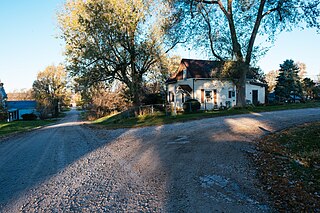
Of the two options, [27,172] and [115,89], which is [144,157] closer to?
[27,172]

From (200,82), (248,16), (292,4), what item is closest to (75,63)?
(200,82)

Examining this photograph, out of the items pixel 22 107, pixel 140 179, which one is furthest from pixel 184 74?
pixel 22 107

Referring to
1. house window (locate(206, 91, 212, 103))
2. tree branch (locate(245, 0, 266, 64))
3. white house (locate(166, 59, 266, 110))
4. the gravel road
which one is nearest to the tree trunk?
tree branch (locate(245, 0, 266, 64))

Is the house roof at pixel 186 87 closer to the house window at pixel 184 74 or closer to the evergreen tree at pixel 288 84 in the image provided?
the house window at pixel 184 74

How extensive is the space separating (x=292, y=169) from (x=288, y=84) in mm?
30733

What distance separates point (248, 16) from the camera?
1870 cm

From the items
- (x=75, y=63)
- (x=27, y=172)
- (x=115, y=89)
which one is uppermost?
(x=75, y=63)

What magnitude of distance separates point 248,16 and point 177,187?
18.6 meters

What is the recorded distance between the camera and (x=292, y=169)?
489 cm

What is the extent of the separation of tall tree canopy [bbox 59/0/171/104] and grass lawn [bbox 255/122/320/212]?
1611 centimetres

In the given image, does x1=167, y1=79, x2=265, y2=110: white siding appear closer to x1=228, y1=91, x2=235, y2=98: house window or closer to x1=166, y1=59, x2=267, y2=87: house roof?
x1=228, y1=91, x2=235, y2=98: house window

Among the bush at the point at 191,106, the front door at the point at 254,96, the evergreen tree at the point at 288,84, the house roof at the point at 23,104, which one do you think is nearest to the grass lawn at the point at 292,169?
the bush at the point at 191,106

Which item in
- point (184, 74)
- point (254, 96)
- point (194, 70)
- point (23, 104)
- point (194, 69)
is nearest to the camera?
point (194, 70)

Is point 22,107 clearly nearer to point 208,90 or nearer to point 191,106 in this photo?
point 208,90
